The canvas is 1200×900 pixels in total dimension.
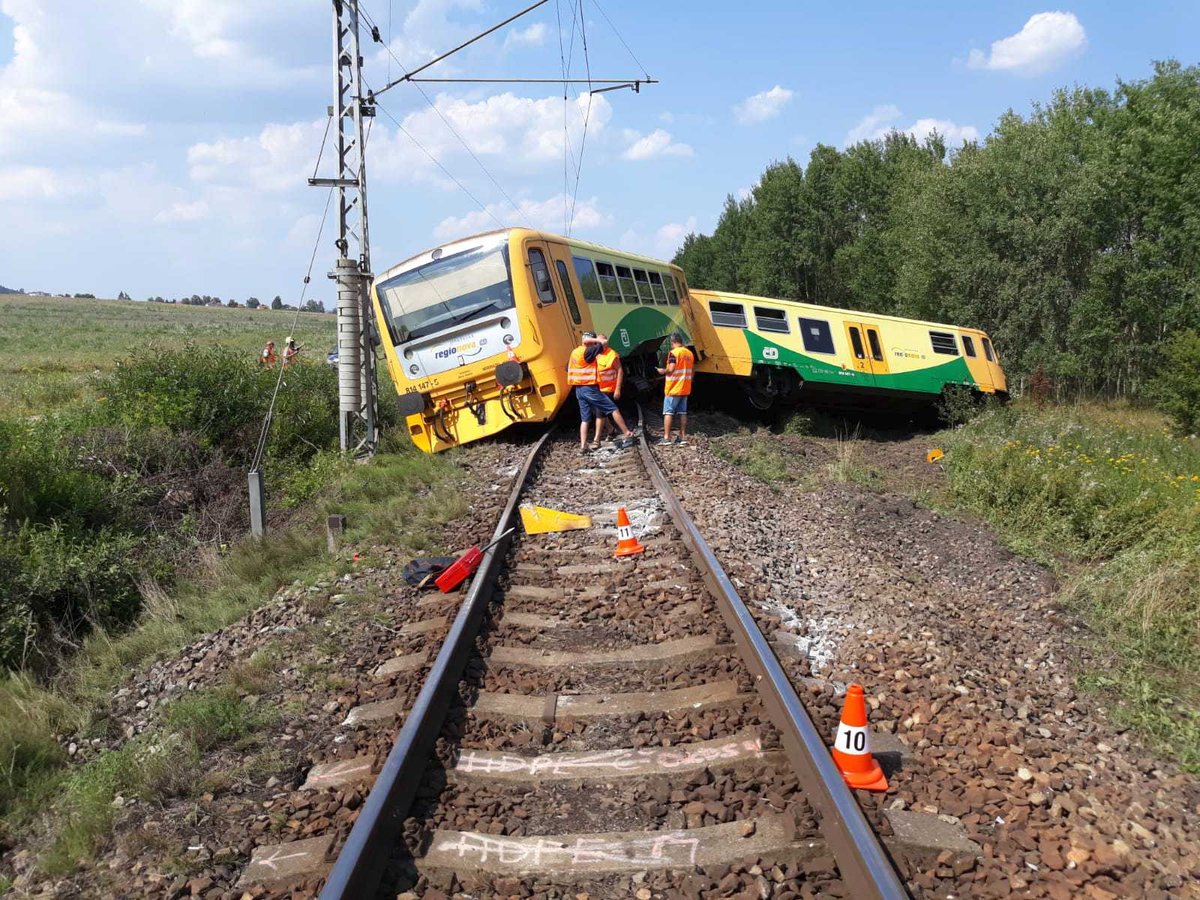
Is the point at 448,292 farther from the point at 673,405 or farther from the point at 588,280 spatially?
the point at 673,405

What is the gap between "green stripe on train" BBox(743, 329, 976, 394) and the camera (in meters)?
18.5

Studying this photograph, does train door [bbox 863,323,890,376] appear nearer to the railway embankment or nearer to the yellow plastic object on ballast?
the yellow plastic object on ballast

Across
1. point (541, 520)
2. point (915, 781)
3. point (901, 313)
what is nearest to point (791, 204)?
point (901, 313)

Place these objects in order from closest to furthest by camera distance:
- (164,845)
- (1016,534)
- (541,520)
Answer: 1. (164,845)
2. (541,520)
3. (1016,534)

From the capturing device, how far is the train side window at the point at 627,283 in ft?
50.9

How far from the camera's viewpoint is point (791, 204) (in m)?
56.9

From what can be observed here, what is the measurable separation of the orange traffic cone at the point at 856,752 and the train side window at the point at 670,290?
14.5 m

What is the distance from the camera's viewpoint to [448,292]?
41.6 ft

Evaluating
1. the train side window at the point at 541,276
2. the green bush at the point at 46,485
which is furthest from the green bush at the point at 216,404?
the train side window at the point at 541,276

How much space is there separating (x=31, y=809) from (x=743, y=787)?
3.28 m

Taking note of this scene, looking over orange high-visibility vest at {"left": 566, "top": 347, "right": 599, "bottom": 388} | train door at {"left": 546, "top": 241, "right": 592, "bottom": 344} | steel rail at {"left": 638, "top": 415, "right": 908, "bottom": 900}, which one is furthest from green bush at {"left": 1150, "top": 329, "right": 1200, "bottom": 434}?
steel rail at {"left": 638, "top": 415, "right": 908, "bottom": 900}

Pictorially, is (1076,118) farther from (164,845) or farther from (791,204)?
(164,845)

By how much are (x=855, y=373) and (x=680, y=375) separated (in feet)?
26.9

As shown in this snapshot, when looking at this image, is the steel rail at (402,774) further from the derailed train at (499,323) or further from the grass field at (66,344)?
the grass field at (66,344)
